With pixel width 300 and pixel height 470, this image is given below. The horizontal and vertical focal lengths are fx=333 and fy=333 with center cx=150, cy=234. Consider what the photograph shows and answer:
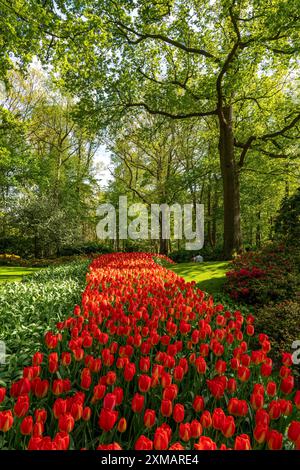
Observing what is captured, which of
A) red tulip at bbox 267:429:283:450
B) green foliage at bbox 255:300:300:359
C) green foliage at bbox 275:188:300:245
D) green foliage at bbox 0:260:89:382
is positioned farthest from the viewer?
green foliage at bbox 275:188:300:245

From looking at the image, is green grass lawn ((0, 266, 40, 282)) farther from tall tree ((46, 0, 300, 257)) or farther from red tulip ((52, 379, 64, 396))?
red tulip ((52, 379, 64, 396))

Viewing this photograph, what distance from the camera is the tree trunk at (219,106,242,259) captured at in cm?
1600

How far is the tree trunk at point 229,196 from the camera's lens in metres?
16.0

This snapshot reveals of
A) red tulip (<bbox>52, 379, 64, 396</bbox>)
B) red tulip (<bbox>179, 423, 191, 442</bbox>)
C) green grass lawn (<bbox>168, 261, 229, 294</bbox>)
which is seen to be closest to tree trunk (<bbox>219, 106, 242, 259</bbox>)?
green grass lawn (<bbox>168, 261, 229, 294</bbox>)

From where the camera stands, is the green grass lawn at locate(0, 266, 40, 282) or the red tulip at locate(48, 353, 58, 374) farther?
the green grass lawn at locate(0, 266, 40, 282)

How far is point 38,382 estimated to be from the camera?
91.8 inches

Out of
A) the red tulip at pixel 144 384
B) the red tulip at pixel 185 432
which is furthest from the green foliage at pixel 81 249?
the red tulip at pixel 185 432

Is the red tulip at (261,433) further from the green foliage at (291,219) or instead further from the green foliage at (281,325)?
the green foliage at (291,219)

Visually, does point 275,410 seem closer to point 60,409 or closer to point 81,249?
point 60,409

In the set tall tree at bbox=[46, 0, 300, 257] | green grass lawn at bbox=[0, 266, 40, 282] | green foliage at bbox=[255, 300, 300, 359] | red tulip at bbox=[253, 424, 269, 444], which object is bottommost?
green grass lawn at bbox=[0, 266, 40, 282]

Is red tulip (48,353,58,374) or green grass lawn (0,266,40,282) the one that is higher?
red tulip (48,353,58,374)

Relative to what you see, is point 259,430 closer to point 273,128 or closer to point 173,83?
point 173,83

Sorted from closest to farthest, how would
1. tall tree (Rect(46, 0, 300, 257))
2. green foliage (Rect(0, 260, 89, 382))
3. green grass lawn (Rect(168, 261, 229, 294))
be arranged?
green foliage (Rect(0, 260, 89, 382)), green grass lawn (Rect(168, 261, 229, 294)), tall tree (Rect(46, 0, 300, 257))
